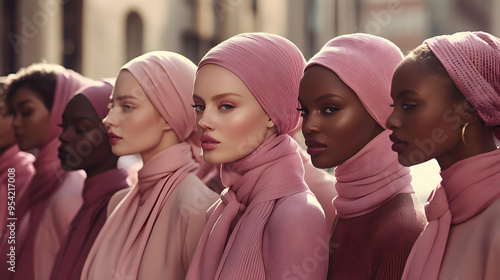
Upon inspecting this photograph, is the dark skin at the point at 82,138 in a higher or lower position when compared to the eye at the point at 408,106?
lower

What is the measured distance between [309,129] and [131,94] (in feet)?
4.29

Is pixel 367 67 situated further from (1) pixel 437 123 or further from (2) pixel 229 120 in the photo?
(2) pixel 229 120

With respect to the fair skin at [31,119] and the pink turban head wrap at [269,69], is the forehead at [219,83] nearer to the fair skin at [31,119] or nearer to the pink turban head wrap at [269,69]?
the pink turban head wrap at [269,69]

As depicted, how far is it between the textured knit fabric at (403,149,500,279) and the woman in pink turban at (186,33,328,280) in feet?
1.78

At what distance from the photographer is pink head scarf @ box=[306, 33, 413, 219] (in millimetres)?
2781

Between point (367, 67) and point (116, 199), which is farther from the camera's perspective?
point (116, 199)

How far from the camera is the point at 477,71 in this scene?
2.38m

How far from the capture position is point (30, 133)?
4.98m

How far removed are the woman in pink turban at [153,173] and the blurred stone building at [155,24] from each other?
151 inches

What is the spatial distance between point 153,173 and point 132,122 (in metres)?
0.29

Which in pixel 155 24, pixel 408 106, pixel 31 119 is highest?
pixel 408 106

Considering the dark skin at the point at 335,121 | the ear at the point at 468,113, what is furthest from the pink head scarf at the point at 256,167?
the ear at the point at 468,113

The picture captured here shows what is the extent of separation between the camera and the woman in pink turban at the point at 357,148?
A: 274 centimetres

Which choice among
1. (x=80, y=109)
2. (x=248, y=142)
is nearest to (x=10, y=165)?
(x=80, y=109)
